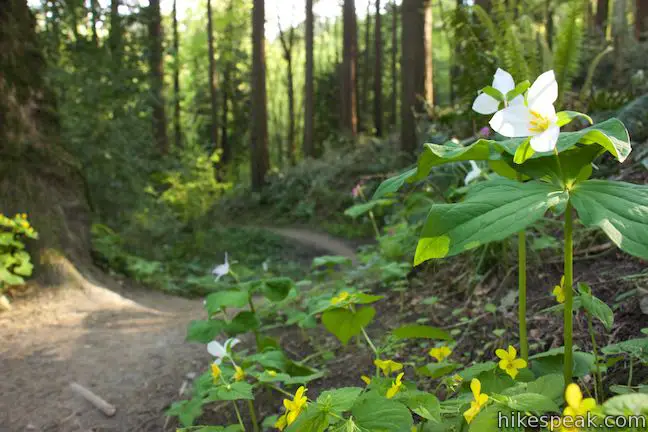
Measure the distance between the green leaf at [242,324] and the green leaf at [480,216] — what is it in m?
1.48

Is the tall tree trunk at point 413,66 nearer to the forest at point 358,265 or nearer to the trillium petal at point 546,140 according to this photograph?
the forest at point 358,265

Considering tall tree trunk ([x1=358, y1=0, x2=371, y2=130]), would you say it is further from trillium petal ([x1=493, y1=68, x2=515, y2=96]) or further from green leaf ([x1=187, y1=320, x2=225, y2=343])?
trillium petal ([x1=493, y1=68, x2=515, y2=96])

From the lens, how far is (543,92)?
1.08 metres

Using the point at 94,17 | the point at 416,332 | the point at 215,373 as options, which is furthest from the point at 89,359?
the point at 94,17

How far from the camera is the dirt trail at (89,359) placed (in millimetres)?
2537

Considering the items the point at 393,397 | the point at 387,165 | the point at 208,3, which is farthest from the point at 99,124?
the point at 208,3

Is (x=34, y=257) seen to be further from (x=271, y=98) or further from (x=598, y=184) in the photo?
(x=271, y=98)

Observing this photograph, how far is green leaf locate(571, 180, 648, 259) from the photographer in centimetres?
94

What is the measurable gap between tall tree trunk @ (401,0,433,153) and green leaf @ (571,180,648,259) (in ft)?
29.7

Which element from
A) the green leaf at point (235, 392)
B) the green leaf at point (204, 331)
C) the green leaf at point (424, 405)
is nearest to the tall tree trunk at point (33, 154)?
the green leaf at point (204, 331)

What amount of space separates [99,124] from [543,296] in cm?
607

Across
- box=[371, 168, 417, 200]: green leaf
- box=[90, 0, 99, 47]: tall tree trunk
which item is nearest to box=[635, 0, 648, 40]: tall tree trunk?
box=[90, 0, 99, 47]: tall tree trunk

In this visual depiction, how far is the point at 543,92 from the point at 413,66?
9881 millimetres

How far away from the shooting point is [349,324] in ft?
6.76
